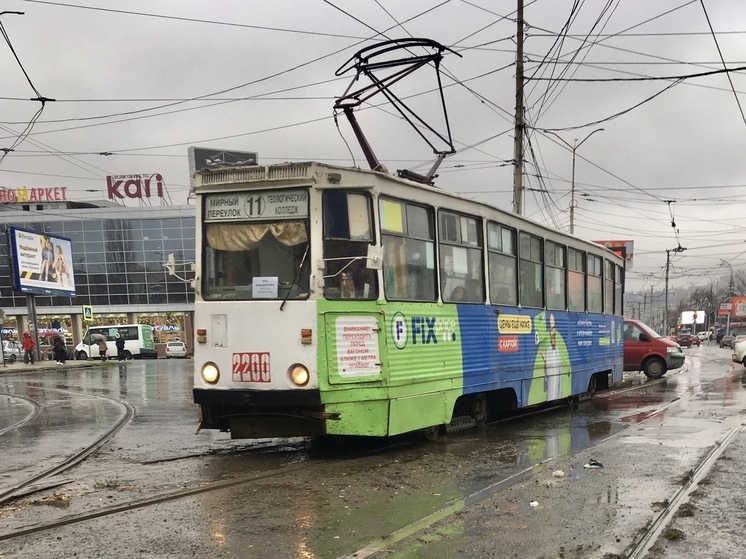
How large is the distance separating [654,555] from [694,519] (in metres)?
1.01

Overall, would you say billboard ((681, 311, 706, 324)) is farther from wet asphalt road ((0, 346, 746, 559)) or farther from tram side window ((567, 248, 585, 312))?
wet asphalt road ((0, 346, 746, 559))

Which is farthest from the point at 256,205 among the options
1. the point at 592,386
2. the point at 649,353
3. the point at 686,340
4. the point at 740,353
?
the point at 686,340

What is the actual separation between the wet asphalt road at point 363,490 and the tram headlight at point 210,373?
37.4 inches

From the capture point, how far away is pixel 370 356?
7.54m

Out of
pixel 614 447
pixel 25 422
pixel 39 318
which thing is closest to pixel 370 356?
pixel 614 447

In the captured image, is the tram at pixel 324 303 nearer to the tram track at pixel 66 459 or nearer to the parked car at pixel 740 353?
the tram track at pixel 66 459

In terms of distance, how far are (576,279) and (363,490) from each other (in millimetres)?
8362

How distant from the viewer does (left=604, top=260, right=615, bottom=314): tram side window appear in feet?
50.5

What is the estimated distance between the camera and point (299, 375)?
23.5ft

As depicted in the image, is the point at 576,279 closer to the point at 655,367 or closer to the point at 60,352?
the point at 655,367

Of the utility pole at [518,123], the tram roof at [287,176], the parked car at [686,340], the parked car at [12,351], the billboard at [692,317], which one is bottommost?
the parked car at [686,340]

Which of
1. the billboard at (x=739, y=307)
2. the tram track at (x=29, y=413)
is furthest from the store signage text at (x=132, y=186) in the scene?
the billboard at (x=739, y=307)

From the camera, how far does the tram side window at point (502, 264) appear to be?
9.87m

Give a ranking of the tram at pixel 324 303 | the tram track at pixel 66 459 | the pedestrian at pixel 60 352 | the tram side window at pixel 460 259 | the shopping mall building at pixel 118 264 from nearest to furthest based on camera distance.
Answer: the tram track at pixel 66 459, the tram at pixel 324 303, the tram side window at pixel 460 259, the pedestrian at pixel 60 352, the shopping mall building at pixel 118 264
